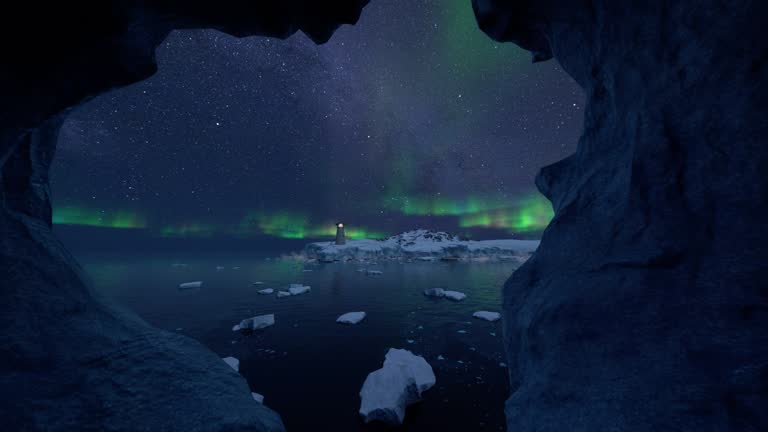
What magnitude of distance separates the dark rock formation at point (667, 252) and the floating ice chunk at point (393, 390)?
340 centimetres

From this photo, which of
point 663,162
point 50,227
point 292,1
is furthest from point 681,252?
point 50,227

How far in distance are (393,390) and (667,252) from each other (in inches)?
216

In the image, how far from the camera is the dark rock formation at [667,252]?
5.46ft

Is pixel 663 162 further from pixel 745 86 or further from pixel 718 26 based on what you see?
pixel 718 26

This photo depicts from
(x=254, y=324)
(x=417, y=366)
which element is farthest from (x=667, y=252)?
(x=254, y=324)

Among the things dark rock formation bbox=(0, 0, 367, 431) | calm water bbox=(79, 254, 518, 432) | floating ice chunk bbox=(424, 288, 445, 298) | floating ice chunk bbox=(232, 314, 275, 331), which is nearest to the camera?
dark rock formation bbox=(0, 0, 367, 431)

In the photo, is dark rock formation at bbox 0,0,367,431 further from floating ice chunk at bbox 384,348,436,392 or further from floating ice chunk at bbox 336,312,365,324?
floating ice chunk at bbox 336,312,365,324

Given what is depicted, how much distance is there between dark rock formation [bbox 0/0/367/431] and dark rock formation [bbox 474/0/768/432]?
12.1ft

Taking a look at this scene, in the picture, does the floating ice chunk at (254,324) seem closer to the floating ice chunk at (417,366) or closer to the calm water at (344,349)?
the calm water at (344,349)

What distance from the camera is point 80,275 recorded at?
380 cm

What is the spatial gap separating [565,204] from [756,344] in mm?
2389

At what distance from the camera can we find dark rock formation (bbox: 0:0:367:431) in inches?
94.9

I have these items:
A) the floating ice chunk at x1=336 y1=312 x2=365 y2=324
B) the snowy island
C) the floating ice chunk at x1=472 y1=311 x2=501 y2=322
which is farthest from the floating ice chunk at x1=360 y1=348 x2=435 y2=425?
the snowy island

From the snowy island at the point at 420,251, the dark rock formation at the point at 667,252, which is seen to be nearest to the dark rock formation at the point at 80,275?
the dark rock formation at the point at 667,252
